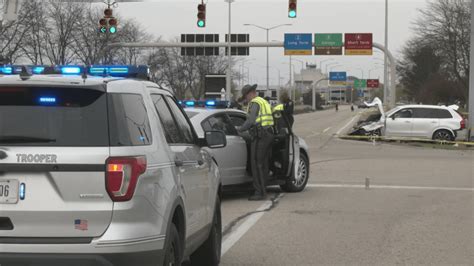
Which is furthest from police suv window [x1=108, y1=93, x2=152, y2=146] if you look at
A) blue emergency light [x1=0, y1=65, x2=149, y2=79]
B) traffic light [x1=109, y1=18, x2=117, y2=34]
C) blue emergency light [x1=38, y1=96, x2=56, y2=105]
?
traffic light [x1=109, y1=18, x2=117, y2=34]

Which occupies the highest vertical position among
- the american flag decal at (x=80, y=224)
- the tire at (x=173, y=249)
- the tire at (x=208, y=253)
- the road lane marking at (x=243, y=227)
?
the american flag decal at (x=80, y=224)

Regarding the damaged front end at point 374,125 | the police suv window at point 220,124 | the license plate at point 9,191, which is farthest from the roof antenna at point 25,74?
the damaged front end at point 374,125

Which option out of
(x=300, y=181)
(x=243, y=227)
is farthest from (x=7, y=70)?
(x=300, y=181)

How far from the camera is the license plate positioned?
3.75m

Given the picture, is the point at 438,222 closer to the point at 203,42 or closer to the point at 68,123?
the point at 68,123

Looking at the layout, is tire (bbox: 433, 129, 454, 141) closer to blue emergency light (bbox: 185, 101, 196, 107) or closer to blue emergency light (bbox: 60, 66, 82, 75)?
blue emergency light (bbox: 185, 101, 196, 107)

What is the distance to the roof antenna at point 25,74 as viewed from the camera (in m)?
4.08

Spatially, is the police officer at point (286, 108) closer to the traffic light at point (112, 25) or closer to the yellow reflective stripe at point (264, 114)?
the yellow reflective stripe at point (264, 114)

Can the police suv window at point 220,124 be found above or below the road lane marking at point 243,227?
above

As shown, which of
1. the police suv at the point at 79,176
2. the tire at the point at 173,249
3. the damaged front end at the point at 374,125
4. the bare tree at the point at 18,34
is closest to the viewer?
the police suv at the point at 79,176

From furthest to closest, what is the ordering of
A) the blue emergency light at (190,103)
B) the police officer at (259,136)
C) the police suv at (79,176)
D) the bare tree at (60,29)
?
the bare tree at (60,29) < the blue emergency light at (190,103) < the police officer at (259,136) < the police suv at (79,176)

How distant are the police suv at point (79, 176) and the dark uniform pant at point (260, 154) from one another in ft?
20.2

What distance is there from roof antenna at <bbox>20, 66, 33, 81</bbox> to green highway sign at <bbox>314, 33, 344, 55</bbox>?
41.2 metres

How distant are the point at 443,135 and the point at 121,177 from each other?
23840mm
